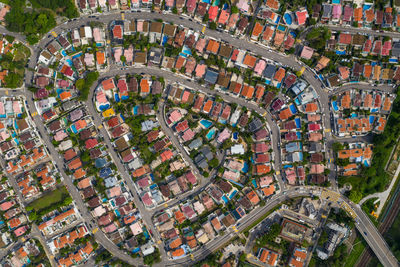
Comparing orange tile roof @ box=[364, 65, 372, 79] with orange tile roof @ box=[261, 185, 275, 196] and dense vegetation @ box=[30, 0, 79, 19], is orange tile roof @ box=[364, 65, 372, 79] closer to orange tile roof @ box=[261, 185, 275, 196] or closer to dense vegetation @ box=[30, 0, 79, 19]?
orange tile roof @ box=[261, 185, 275, 196]

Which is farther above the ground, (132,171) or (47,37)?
(47,37)

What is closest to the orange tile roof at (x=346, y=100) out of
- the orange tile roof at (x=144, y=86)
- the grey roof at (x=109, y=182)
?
the orange tile roof at (x=144, y=86)

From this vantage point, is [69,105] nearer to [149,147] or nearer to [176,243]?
[149,147]

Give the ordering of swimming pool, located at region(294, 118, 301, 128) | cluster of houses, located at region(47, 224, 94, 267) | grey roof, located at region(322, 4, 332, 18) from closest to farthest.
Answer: grey roof, located at region(322, 4, 332, 18), cluster of houses, located at region(47, 224, 94, 267), swimming pool, located at region(294, 118, 301, 128)

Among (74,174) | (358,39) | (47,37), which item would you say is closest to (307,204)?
(358,39)

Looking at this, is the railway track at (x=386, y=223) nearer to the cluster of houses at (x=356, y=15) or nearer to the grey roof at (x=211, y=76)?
the cluster of houses at (x=356, y=15)

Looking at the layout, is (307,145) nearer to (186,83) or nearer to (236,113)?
(236,113)

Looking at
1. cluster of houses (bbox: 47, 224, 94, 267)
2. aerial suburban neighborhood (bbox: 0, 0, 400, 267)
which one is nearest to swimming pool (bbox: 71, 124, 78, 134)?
aerial suburban neighborhood (bbox: 0, 0, 400, 267)
